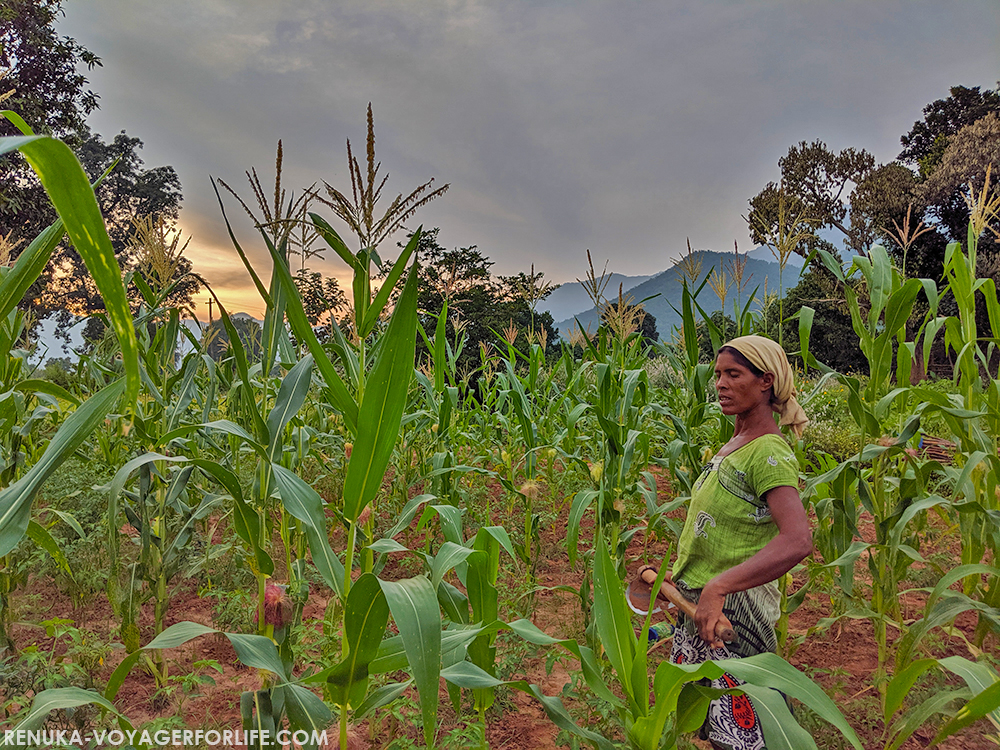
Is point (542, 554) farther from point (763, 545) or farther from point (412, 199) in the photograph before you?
point (412, 199)

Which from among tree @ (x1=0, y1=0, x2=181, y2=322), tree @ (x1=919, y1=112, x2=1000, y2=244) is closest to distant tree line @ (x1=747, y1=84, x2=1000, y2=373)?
tree @ (x1=919, y1=112, x2=1000, y2=244)

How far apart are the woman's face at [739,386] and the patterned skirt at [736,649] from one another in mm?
645

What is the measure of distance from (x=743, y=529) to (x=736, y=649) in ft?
1.42

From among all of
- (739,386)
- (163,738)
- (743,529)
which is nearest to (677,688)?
(743,529)

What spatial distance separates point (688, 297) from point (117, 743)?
2.68 meters

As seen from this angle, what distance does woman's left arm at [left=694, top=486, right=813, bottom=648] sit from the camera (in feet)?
4.88

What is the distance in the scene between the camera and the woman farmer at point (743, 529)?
1521mm

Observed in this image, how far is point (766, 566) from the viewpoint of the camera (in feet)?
4.87

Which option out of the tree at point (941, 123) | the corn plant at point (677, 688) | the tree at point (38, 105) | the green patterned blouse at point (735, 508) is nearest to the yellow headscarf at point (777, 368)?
the green patterned blouse at point (735, 508)

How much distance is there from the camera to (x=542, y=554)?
3.46 m

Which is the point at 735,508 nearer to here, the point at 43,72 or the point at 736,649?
the point at 736,649

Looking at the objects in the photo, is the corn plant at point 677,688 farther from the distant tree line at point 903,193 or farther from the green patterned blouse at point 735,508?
the distant tree line at point 903,193

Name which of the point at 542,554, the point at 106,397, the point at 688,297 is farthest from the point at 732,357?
the point at 542,554

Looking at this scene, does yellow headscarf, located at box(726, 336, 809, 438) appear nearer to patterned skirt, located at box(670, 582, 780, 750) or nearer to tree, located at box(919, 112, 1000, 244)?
patterned skirt, located at box(670, 582, 780, 750)
